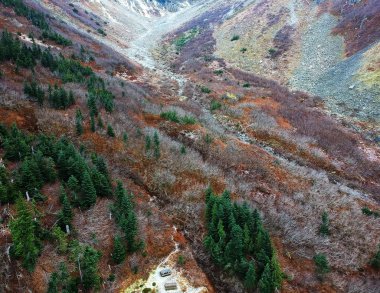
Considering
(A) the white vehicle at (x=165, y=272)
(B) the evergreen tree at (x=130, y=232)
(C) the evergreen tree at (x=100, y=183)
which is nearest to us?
(A) the white vehicle at (x=165, y=272)

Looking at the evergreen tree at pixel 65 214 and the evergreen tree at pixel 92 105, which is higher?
the evergreen tree at pixel 92 105

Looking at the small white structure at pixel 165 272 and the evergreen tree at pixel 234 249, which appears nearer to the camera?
the small white structure at pixel 165 272

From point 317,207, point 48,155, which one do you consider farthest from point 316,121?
point 48,155

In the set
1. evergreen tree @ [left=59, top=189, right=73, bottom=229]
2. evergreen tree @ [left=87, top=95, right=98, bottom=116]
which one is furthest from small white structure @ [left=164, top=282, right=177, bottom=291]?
evergreen tree @ [left=87, top=95, right=98, bottom=116]

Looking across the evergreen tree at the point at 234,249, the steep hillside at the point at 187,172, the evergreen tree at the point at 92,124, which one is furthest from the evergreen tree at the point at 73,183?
the evergreen tree at the point at 234,249

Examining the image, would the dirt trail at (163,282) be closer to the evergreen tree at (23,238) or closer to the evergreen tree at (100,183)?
the evergreen tree at (23,238)

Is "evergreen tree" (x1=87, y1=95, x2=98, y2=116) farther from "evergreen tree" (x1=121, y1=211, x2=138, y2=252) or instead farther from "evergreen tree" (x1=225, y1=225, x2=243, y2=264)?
"evergreen tree" (x1=225, y1=225, x2=243, y2=264)

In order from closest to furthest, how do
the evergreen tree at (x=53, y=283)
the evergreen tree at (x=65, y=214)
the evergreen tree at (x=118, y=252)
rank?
1. the evergreen tree at (x=53, y=283)
2. the evergreen tree at (x=118, y=252)
3. the evergreen tree at (x=65, y=214)
